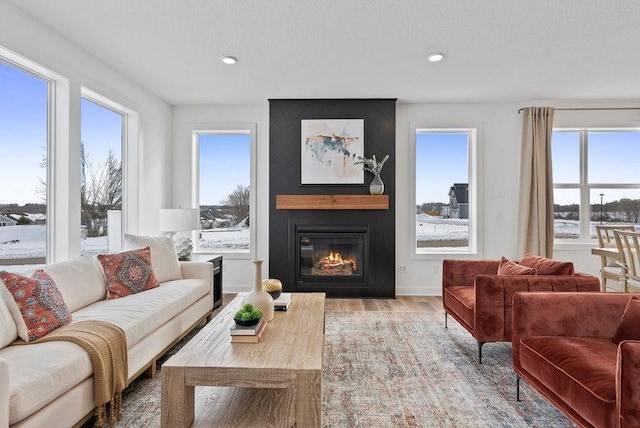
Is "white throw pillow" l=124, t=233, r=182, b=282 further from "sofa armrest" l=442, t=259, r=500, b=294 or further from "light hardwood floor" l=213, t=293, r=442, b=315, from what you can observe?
"sofa armrest" l=442, t=259, r=500, b=294

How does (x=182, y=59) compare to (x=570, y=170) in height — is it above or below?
above

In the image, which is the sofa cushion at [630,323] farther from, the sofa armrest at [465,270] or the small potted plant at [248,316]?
the small potted plant at [248,316]

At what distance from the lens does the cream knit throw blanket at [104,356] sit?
177cm

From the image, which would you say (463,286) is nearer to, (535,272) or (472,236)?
(535,272)

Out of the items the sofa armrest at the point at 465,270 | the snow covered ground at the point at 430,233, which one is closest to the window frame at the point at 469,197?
the snow covered ground at the point at 430,233

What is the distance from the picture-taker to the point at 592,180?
Result: 468 cm

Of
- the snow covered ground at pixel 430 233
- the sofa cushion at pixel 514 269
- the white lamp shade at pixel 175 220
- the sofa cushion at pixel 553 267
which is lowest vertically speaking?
the sofa cushion at pixel 514 269

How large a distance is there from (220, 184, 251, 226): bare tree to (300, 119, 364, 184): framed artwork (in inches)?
35.6

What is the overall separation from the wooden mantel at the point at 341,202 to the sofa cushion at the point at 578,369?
8.64 feet

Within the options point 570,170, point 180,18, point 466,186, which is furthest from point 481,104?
point 180,18

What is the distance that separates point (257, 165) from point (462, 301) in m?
3.11

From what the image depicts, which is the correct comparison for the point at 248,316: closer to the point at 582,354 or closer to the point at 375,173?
the point at 582,354

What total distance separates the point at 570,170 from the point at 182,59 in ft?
16.4

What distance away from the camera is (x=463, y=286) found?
10.6ft
